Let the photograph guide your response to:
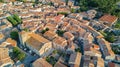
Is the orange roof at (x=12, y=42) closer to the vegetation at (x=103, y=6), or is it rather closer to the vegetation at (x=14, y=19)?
the vegetation at (x=14, y=19)

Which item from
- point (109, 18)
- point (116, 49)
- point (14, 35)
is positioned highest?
point (109, 18)

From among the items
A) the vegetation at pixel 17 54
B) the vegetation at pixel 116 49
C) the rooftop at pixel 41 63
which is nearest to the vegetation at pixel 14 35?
the vegetation at pixel 17 54

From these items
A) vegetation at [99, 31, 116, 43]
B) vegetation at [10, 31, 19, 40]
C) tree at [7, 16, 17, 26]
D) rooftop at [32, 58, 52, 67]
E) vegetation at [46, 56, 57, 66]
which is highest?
tree at [7, 16, 17, 26]

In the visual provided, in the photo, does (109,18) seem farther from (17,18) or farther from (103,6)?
(17,18)

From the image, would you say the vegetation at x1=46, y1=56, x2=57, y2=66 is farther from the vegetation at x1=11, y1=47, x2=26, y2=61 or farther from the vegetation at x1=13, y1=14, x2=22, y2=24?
the vegetation at x1=13, y1=14, x2=22, y2=24

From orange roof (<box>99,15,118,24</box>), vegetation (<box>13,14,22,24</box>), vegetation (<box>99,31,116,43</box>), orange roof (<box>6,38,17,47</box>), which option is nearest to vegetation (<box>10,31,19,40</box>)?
orange roof (<box>6,38,17,47</box>)

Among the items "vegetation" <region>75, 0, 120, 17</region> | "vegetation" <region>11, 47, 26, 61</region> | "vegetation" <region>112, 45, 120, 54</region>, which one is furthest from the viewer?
"vegetation" <region>75, 0, 120, 17</region>

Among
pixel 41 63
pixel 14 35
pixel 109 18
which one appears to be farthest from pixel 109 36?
pixel 14 35

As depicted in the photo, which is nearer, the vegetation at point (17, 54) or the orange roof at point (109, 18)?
the vegetation at point (17, 54)
